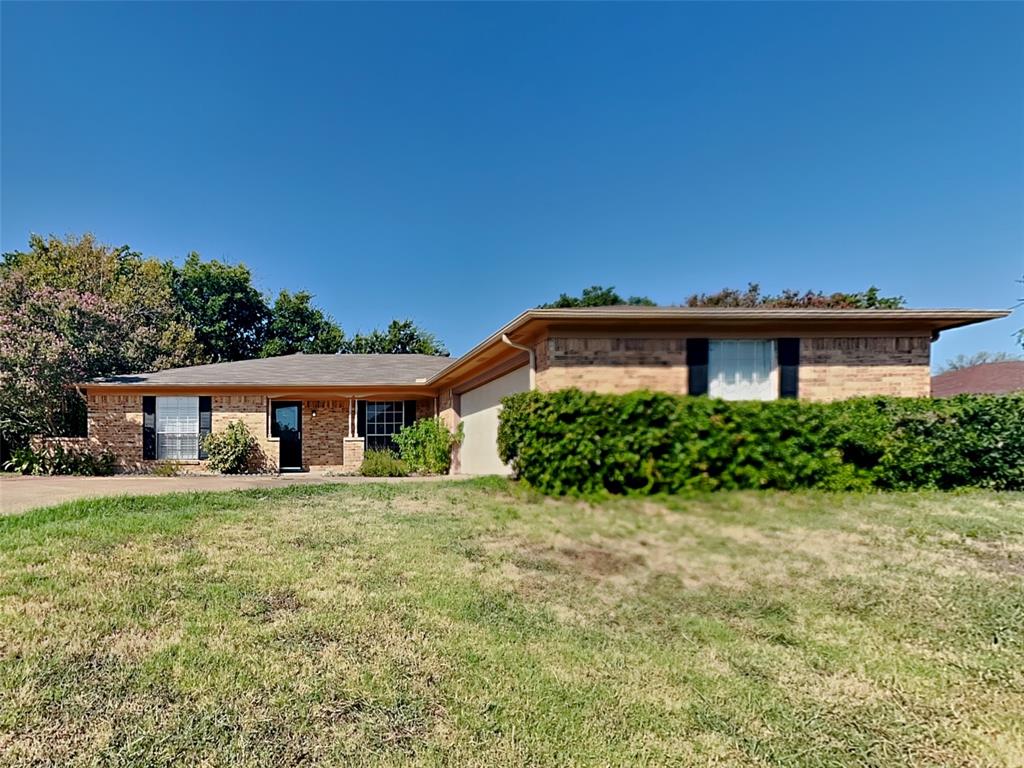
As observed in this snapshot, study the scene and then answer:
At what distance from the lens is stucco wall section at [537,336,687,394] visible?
7055 millimetres

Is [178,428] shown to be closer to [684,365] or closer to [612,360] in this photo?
[612,360]

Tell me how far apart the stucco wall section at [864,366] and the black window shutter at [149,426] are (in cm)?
1452

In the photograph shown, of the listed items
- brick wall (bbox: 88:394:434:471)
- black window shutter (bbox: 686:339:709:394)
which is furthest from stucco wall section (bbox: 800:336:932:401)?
brick wall (bbox: 88:394:434:471)

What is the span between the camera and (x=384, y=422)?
46.7 ft

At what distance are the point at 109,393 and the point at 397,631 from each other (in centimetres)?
1382

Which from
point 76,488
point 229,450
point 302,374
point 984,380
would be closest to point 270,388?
point 302,374

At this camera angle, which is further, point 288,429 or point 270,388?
point 288,429

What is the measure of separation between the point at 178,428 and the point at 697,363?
41.5ft

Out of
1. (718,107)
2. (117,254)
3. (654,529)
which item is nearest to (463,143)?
(718,107)

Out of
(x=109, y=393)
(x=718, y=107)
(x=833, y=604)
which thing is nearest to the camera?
(x=833, y=604)

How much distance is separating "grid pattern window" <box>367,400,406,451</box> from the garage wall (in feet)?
8.50

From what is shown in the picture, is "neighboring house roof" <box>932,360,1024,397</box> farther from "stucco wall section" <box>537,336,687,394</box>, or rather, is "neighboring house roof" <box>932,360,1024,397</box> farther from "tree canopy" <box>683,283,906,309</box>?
"stucco wall section" <box>537,336,687,394</box>

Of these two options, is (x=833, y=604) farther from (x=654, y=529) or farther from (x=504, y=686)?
(x=504, y=686)

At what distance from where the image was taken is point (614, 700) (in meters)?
2.59
